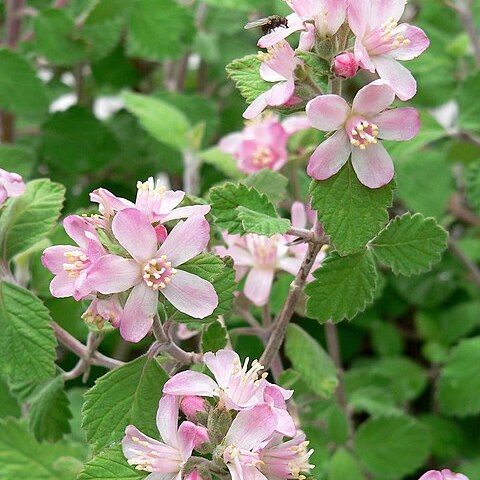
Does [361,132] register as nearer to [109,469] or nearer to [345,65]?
[345,65]

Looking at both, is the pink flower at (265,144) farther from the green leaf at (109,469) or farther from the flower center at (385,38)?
the green leaf at (109,469)

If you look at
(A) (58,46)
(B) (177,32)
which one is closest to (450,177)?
(B) (177,32)

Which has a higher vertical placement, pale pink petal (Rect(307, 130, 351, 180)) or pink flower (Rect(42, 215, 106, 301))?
pale pink petal (Rect(307, 130, 351, 180))

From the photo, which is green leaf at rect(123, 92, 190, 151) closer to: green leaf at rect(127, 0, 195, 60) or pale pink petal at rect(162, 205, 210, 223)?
green leaf at rect(127, 0, 195, 60)

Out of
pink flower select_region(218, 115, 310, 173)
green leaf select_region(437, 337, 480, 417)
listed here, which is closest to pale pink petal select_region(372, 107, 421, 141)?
pink flower select_region(218, 115, 310, 173)

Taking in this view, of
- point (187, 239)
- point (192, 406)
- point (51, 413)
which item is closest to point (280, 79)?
point (187, 239)

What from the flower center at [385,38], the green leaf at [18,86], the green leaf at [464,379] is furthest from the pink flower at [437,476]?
the green leaf at [18,86]
